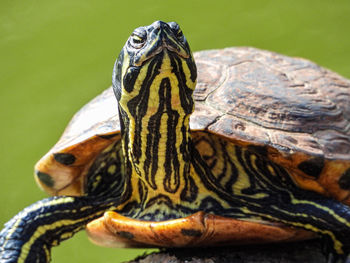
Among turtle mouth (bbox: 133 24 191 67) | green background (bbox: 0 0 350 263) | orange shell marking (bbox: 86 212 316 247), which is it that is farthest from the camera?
green background (bbox: 0 0 350 263)

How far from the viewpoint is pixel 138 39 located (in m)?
1.10

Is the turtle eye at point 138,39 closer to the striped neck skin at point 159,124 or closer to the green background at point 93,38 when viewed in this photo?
the striped neck skin at point 159,124

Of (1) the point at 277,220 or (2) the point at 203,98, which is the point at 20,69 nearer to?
(2) the point at 203,98

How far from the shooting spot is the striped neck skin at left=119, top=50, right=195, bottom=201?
110 centimetres

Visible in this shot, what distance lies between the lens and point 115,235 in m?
1.47

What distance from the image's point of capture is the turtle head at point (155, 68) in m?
1.06

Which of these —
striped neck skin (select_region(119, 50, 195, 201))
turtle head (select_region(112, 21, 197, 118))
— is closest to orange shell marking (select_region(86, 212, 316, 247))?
striped neck skin (select_region(119, 50, 195, 201))

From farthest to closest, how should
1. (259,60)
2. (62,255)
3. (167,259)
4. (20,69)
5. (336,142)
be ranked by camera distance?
(20,69) → (62,255) → (259,60) → (336,142) → (167,259)

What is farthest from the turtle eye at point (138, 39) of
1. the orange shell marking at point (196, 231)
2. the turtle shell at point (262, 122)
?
the orange shell marking at point (196, 231)

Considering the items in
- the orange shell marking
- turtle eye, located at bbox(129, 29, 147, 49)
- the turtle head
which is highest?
turtle eye, located at bbox(129, 29, 147, 49)

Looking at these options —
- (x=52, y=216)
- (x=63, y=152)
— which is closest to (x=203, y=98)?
(x=63, y=152)

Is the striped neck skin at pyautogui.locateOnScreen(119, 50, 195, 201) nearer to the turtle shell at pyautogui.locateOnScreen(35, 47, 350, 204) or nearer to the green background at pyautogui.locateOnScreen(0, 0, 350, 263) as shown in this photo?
the turtle shell at pyautogui.locateOnScreen(35, 47, 350, 204)

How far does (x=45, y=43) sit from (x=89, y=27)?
0.41 meters

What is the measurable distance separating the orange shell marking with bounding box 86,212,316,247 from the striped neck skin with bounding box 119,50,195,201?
0.37 feet
